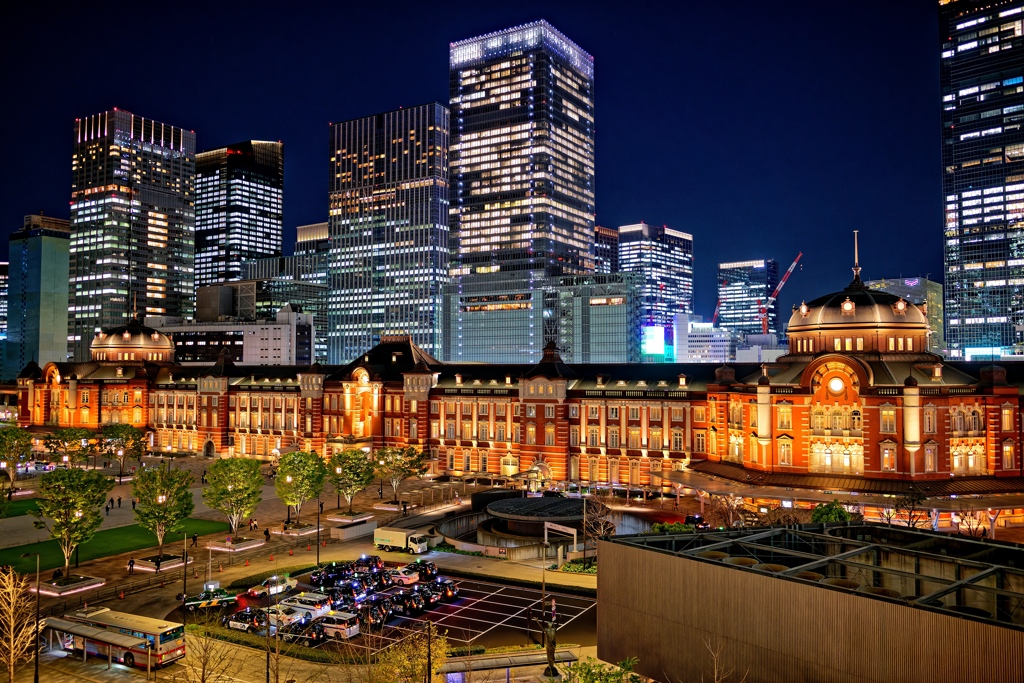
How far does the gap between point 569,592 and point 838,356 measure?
41373mm

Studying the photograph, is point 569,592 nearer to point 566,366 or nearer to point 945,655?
point 945,655

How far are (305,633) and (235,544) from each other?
25070 mm

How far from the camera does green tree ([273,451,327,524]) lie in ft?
244

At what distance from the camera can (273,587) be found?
54062 millimetres

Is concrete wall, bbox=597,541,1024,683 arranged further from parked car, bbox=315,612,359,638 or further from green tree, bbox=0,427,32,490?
green tree, bbox=0,427,32,490

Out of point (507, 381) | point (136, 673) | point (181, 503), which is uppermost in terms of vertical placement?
point (507, 381)

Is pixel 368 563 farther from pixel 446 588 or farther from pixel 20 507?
pixel 20 507

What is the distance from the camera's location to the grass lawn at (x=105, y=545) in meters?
63.8

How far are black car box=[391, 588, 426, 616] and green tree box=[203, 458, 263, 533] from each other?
23.6 metres

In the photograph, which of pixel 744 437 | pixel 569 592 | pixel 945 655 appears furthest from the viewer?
pixel 744 437

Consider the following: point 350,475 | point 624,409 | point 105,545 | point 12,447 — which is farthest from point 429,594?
point 12,447

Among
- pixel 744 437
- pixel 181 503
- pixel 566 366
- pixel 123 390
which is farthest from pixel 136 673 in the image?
pixel 123 390

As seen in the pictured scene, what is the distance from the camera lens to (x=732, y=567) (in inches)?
1180

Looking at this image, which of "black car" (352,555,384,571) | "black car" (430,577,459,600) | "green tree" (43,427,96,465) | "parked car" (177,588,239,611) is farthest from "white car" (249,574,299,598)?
"green tree" (43,427,96,465)
